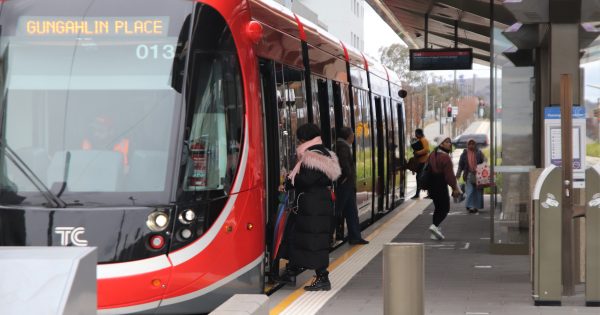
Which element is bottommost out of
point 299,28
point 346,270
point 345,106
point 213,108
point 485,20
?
point 346,270

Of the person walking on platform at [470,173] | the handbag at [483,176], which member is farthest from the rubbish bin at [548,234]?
the person walking on platform at [470,173]

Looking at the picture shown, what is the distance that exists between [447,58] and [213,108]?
15.1 m

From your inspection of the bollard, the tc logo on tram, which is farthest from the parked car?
the bollard

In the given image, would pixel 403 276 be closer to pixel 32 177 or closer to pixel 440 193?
pixel 32 177

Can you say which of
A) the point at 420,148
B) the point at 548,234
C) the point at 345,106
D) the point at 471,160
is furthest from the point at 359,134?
the point at 420,148

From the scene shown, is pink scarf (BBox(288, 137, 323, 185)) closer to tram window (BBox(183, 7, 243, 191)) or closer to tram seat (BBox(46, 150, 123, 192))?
tram window (BBox(183, 7, 243, 191))

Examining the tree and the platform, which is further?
the tree

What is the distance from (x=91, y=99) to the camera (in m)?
10.1

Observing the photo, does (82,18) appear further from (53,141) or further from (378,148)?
(378,148)

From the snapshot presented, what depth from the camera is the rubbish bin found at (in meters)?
10.7

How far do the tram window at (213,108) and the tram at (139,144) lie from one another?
0.01 meters

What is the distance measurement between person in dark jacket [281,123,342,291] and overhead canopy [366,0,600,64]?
7.96 ft

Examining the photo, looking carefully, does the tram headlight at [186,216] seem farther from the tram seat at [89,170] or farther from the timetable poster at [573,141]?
the timetable poster at [573,141]

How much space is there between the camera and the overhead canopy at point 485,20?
484 inches
